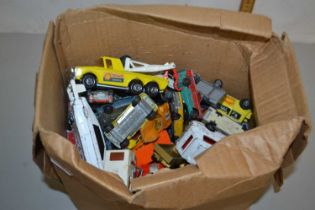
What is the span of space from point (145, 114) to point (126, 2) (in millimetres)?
468

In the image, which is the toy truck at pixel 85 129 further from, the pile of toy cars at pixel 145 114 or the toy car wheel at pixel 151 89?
the toy car wheel at pixel 151 89

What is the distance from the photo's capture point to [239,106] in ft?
3.33

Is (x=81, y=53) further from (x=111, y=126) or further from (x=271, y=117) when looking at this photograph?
(x=271, y=117)

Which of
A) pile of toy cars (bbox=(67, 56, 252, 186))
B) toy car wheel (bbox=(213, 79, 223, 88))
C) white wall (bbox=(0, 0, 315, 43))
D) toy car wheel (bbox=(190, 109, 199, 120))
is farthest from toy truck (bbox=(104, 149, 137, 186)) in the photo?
white wall (bbox=(0, 0, 315, 43))

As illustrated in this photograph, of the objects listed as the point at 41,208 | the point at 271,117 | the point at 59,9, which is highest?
the point at 59,9

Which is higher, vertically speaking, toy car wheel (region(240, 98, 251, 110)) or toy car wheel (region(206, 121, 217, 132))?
toy car wheel (region(240, 98, 251, 110))

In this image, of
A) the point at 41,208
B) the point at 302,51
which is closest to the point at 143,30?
the point at 41,208

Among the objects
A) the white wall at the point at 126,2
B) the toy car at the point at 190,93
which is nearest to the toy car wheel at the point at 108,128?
the toy car at the point at 190,93

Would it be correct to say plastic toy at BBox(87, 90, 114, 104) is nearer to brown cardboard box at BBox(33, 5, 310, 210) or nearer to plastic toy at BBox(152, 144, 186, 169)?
brown cardboard box at BBox(33, 5, 310, 210)

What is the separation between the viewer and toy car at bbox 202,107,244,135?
0.98m

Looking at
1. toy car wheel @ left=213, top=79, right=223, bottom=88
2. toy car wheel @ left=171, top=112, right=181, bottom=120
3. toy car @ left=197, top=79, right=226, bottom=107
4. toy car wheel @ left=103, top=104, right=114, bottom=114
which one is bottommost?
toy car wheel @ left=171, top=112, right=181, bottom=120

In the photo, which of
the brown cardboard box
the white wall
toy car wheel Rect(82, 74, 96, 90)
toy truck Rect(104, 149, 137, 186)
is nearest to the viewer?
the brown cardboard box

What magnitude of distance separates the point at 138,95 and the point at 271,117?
34cm

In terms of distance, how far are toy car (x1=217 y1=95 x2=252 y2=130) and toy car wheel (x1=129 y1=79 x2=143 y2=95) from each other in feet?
0.74
